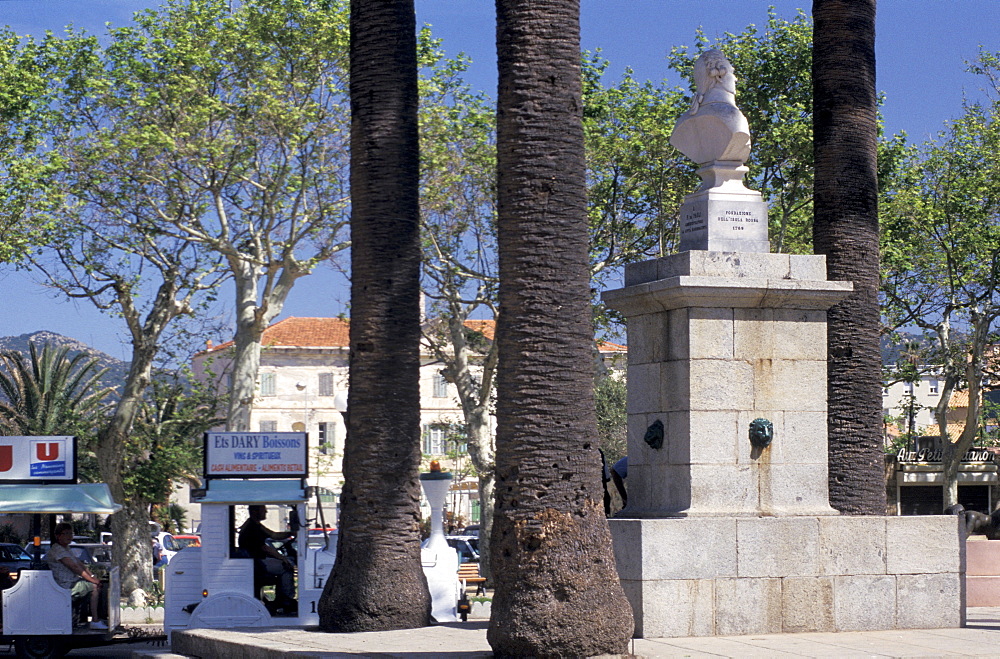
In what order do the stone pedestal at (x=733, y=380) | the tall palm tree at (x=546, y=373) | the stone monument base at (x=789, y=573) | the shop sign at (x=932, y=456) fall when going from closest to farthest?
the tall palm tree at (x=546, y=373) < the stone monument base at (x=789, y=573) < the stone pedestal at (x=733, y=380) < the shop sign at (x=932, y=456)

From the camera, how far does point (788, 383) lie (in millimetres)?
12094

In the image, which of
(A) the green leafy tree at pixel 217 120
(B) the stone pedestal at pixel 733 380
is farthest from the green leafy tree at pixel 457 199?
(B) the stone pedestal at pixel 733 380

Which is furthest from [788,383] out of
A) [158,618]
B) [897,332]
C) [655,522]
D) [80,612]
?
[897,332]

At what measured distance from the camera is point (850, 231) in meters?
14.1

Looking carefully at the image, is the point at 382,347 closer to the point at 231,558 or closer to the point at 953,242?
the point at 231,558

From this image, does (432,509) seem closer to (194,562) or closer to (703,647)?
(194,562)

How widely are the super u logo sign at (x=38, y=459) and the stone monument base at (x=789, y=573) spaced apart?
7.86m

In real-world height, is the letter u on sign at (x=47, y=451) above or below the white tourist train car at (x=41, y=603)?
above

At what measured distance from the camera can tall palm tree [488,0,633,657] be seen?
390 inches

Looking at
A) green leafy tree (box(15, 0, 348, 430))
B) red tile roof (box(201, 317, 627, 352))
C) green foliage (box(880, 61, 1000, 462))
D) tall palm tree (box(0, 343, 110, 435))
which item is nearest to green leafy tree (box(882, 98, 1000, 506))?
green foliage (box(880, 61, 1000, 462))

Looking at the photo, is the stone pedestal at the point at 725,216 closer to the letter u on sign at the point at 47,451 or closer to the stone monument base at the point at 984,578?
the stone monument base at the point at 984,578

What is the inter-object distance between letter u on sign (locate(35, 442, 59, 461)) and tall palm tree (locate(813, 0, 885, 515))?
29.6 ft

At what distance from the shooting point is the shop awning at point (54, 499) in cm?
1591

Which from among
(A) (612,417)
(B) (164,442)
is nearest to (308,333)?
(A) (612,417)
